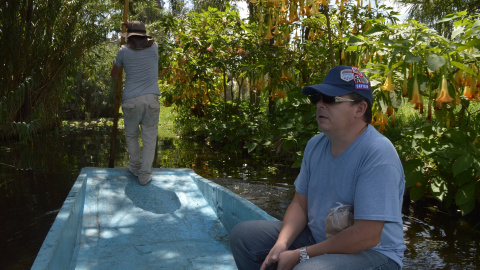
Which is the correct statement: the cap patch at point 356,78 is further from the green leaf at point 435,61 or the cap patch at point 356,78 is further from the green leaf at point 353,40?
the green leaf at point 353,40

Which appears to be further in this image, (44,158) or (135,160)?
(44,158)

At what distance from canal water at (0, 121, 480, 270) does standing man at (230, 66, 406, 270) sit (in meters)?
2.64

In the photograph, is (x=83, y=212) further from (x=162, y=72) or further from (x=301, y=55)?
(x=162, y=72)

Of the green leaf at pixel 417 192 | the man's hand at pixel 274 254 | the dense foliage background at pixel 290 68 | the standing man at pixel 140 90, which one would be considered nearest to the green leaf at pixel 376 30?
the dense foliage background at pixel 290 68

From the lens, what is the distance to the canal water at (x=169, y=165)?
4.74 m

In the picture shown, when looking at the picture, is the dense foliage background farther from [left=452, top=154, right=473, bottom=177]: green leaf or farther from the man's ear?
the man's ear

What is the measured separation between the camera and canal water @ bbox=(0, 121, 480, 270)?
15.6 feet

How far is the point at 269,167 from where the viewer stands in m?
9.45

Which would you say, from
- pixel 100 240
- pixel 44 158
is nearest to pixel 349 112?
pixel 100 240

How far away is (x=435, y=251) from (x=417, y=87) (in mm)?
2102

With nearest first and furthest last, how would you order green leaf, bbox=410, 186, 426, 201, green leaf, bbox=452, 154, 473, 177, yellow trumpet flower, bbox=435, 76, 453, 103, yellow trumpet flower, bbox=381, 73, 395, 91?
yellow trumpet flower, bbox=435, 76, 453, 103
yellow trumpet flower, bbox=381, 73, 395, 91
green leaf, bbox=452, 154, 473, 177
green leaf, bbox=410, 186, 426, 201

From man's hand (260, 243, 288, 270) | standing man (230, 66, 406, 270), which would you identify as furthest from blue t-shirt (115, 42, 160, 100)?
man's hand (260, 243, 288, 270)

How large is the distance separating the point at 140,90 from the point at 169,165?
4.64 m

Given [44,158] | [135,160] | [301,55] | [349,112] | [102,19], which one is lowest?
[44,158]
